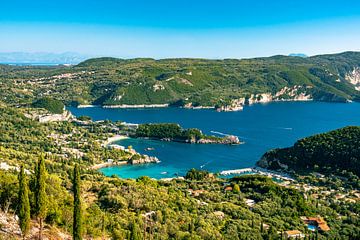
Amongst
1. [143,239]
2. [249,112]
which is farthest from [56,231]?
[249,112]

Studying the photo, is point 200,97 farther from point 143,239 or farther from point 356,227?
point 143,239

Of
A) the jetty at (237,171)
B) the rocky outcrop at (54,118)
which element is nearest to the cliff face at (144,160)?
the jetty at (237,171)

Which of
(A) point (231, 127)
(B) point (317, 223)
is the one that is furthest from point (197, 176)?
(A) point (231, 127)

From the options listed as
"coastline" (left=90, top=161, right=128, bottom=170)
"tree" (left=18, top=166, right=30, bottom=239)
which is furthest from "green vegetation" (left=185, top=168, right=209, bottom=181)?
"tree" (left=18, top=166, right=30, bottom=239)

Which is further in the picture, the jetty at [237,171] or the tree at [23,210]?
the jetty at [237,171]

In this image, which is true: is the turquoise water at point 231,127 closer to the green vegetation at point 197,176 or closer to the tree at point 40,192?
the green vegetation at point 197,176

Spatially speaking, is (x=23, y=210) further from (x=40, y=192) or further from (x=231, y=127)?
(x=231, y=127)

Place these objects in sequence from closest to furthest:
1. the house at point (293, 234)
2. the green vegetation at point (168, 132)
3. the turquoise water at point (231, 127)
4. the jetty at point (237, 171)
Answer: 1. the house at point (293, 234)
2. the jetty at point (237, 171)
3. the turquoise water at point (231, 127)
4. the green vegetation at point (168, 132)
